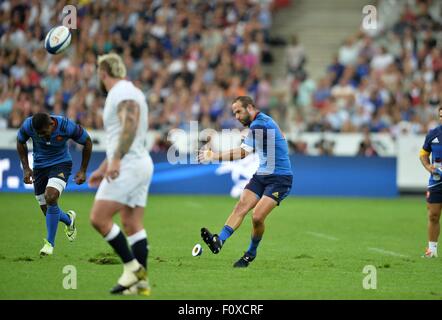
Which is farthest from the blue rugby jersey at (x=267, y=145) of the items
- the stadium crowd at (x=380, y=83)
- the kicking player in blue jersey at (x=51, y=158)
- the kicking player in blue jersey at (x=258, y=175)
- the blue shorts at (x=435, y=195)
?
the stadium crowd at (x=380, y=83)

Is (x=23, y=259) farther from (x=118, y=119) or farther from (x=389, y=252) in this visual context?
(x=389, y=252)

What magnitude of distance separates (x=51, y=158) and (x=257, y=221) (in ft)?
11.0

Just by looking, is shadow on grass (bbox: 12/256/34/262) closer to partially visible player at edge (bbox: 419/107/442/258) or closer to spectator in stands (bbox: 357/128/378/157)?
partially visible player at edge (bbox: 419/107/442/258)

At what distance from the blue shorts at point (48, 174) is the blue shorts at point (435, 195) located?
5.48m

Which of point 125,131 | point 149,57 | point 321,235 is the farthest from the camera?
point 149,57

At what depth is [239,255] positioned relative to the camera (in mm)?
12742

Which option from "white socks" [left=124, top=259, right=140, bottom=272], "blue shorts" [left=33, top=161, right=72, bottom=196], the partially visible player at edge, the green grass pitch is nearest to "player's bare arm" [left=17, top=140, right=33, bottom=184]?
"blue shorts" [left=33, top=161, right=72, bottom=196]

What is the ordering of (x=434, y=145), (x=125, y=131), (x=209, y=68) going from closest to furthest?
1. (x=125, y=131)
2. (x=434, y=145)
3. (x=209, y=68)

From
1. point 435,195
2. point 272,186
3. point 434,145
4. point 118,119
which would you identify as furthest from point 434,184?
point 118,119

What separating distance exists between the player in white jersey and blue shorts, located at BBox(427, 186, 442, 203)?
230 inches

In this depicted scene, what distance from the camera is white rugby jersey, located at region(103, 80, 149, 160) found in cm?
867

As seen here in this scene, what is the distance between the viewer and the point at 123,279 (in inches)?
348

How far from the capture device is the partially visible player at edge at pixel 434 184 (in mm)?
13172
